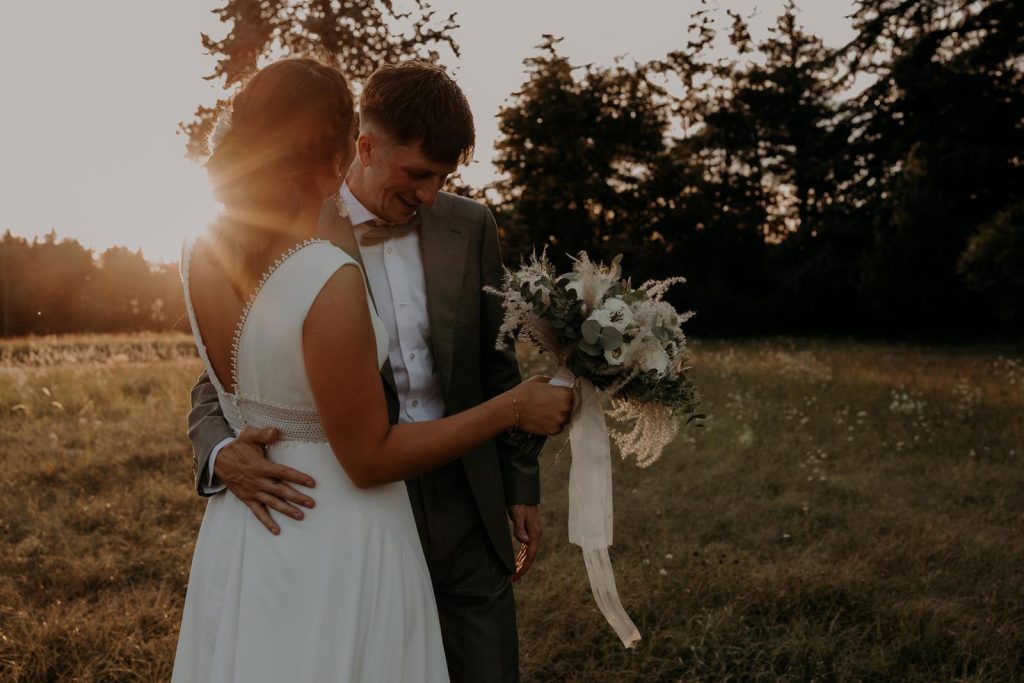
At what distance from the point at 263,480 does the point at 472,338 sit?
3.24ft

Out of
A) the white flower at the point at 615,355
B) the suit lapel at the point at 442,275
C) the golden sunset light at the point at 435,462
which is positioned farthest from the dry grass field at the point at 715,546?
the white flower at the point at 615,355

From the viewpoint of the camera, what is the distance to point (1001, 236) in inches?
419

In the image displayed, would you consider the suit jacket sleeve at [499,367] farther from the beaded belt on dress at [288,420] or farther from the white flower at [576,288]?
the beaded belt on dress at [288,420]

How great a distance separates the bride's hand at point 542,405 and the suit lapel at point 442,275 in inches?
15.8

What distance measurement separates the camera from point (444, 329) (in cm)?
265

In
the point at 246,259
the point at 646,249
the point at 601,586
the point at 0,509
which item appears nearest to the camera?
the point at 246,259

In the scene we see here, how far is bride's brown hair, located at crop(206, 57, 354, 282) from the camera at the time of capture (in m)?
1.83

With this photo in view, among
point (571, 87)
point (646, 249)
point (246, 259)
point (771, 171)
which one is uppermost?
point (571, 87)

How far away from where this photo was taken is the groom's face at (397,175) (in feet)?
8.31

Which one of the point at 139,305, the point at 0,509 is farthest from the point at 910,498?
the point at 139,305

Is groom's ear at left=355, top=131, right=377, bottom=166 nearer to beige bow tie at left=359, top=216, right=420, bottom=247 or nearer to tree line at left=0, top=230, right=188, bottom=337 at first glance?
beige bow tie at left=359, top=216, right=420, bottom=247

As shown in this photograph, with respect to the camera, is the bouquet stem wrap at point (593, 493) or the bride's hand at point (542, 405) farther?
the bouquet stem wrap at point (593, 493)

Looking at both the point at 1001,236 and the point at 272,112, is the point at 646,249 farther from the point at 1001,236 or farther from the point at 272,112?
the point at 272,112

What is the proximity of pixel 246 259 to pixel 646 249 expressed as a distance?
28.3 meters
